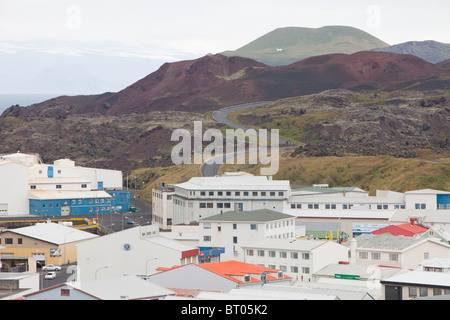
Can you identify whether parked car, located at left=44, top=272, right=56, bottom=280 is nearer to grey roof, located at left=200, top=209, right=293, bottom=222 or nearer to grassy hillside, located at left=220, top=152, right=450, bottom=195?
grey roof, located at left=200, top=209, right=293, bottom=222

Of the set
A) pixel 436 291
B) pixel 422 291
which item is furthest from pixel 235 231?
pixel 436 291

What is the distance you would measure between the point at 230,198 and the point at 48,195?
24.6m

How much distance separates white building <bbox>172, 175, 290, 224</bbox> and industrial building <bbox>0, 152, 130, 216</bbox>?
17489 mm

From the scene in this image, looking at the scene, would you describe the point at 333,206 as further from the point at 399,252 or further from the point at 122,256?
the point at 122,256

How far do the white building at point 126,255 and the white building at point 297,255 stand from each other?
3689 mm

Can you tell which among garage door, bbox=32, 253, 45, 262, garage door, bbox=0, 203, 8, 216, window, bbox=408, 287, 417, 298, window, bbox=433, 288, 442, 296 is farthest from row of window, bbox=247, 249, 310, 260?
garage door, bbox=0, 203, 8, 216

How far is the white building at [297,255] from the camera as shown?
44.0 m

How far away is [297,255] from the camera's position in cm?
4450

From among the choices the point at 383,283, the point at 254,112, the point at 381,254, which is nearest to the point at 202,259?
→ the point at 381,254

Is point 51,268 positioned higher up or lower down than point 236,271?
lower down

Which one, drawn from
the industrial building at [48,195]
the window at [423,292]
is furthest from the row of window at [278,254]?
the industrial building at [48,195]

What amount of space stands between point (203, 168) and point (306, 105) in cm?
7512

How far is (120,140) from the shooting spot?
165000 mm

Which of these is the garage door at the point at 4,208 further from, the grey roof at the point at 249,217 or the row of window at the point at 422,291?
the row of window at the point at 422,291
